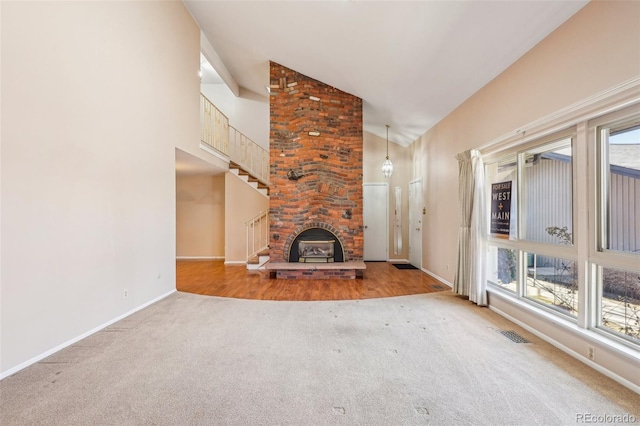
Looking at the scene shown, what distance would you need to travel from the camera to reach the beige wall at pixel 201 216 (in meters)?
7.63

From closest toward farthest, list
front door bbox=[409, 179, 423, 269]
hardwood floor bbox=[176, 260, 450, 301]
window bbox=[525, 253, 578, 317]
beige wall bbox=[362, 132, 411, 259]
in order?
window bbox=[525, 253, 578, 317], hardwood floor bbox=[176, 260, 450, 301], front door bbox=[409, 179, 423, 269], beige wall bbox=[362, 132, 411, 259]

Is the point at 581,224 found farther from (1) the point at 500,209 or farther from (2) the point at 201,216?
(2) the point at 201,216

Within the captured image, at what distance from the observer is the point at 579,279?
2371mm

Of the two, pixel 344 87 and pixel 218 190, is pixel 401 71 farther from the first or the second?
pixel 218 190

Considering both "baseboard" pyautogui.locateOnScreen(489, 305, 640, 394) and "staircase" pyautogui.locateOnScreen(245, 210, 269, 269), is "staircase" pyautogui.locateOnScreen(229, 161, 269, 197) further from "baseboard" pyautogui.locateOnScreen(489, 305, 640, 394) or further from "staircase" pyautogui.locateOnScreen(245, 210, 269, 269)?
"baseboard" pyautogui.locateOnScreen(489, 305, 640, 394)

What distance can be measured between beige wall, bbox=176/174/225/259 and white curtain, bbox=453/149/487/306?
5.99 meters

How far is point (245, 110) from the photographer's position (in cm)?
807

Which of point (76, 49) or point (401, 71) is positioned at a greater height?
point (401, 71)

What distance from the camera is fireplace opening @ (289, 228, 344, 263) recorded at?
553 centimetres

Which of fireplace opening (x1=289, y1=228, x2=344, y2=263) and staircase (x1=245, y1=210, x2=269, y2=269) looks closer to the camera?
fireplace opening (x1=289, y1=228, x2=344, y2=263)

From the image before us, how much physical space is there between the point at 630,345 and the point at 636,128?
1.59 meters

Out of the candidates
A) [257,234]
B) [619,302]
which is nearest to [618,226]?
[619,302]

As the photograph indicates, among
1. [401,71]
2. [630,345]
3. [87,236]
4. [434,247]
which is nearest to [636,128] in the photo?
[630,345]

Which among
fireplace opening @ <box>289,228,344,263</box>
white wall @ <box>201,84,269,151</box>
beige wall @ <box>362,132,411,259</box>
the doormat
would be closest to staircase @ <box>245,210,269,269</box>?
fireplace opening @ <box>289,228,344,263</box>
